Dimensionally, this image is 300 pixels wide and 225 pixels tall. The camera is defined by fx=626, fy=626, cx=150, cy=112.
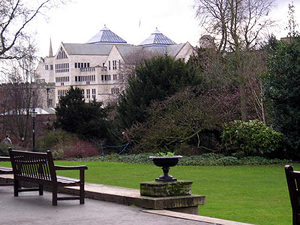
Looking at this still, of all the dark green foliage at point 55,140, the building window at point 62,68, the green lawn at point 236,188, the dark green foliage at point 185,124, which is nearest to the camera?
the green lawn at point 236,188

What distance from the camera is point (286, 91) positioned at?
2800 centimetres

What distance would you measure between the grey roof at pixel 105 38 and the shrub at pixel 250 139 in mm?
112114

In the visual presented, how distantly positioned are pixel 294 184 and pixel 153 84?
103 ft

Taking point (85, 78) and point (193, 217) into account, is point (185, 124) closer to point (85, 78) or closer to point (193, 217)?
point (193, 217)

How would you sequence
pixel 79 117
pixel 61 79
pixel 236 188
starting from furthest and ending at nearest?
pixel 61 79 < pixel 79 117 < pixel 236 188

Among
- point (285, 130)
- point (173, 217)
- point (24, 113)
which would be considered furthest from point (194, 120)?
point (24, 113)

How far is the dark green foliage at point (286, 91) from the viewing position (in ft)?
92.0

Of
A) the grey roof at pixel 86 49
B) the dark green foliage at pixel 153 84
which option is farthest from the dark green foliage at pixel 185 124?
the grey roof at pixel 86 49

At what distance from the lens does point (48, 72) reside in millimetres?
143875

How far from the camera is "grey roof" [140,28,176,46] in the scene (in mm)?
124725

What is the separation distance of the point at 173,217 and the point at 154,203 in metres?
0.93

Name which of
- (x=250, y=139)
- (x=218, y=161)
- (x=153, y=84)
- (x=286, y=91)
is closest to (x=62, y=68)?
(x=153, y=84)

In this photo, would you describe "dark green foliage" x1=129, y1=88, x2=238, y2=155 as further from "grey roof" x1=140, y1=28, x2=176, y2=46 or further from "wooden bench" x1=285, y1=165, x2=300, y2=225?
"grey roof" x1=140, y1=28, x2=176, y2=46

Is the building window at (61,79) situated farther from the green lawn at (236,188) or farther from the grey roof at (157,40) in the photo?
the green lawn at (236,188)
